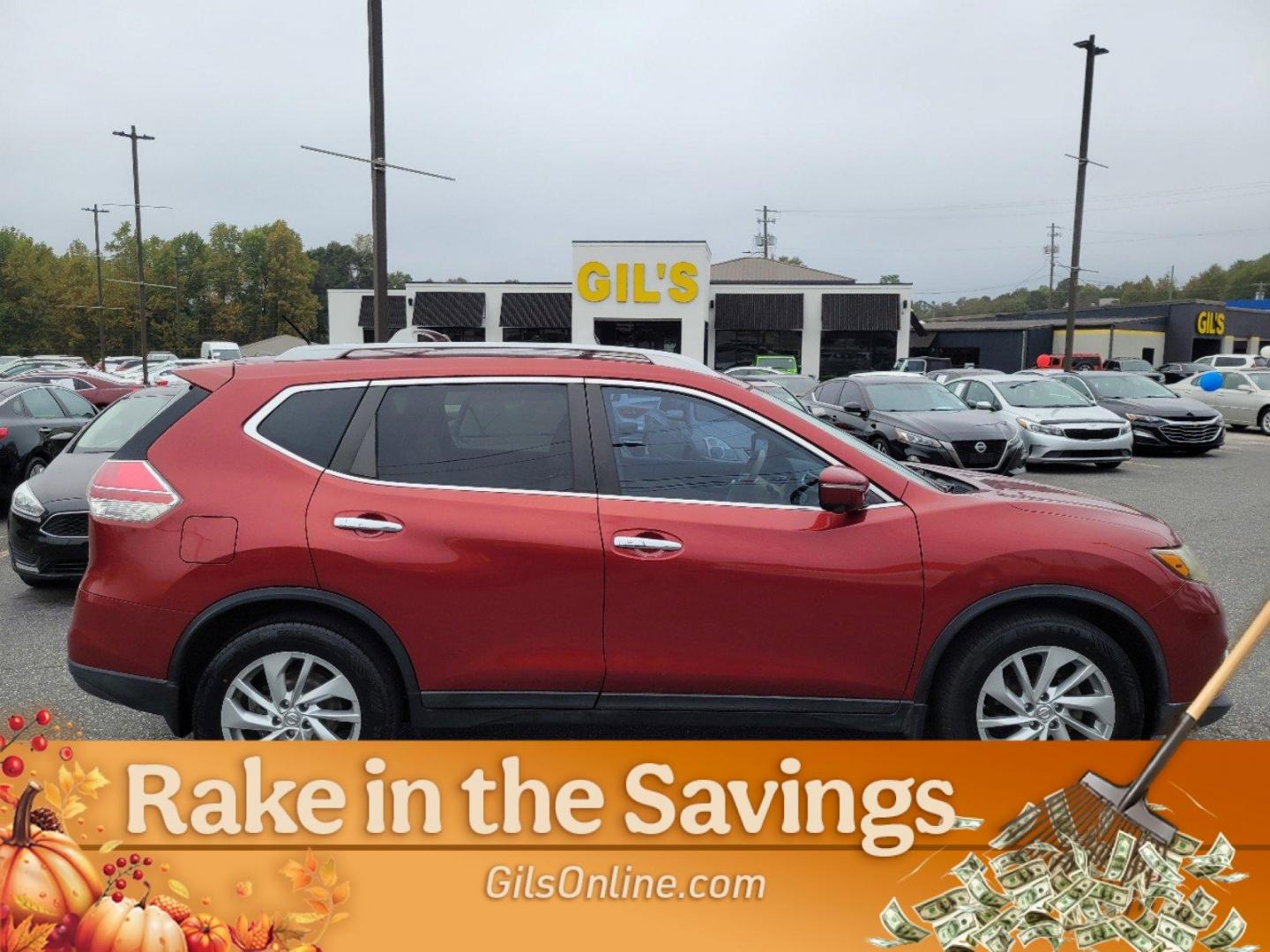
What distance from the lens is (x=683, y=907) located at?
2.58 metres

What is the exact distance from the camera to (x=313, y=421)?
3.54 m

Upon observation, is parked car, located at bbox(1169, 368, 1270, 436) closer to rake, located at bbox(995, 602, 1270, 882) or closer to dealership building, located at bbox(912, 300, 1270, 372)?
rake, located at bbox(995, 602, 1270, 882)

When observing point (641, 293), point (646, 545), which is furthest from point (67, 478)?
point (641, 293)

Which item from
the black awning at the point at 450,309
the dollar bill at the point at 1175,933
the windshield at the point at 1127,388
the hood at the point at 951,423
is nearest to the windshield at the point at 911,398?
the hood at the point at 951,423

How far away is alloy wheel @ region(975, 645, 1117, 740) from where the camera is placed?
3.40 meters

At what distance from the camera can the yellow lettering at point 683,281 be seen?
117 feet

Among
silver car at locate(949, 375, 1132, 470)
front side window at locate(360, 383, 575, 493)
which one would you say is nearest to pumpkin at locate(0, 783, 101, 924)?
front side window at locate(360, 383, 575, 493)

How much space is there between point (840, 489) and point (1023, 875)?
129 cm

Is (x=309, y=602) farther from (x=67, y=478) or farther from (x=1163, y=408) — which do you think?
(x=1163, y=408)

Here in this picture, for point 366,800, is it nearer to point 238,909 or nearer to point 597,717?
point 238,909

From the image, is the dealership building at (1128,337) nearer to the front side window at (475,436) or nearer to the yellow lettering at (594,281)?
the yellow lettering at (594,281)

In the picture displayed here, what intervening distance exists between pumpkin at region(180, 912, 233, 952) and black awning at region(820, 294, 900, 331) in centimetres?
4083

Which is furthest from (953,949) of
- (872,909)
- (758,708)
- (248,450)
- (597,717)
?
(248,450)

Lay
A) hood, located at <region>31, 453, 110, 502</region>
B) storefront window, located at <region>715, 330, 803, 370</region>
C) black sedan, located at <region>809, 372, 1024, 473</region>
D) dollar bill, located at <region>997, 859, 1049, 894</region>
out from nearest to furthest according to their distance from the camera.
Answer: dollar bill, located at <region>997, 859, 1049, 894</region> < hood, located at <region>31, 453, 110, 502</region> < black sedan, located at <region>809, 372, 1024, 473</region> < storefront window, located at <region>715, 330, 803, 370</region>
